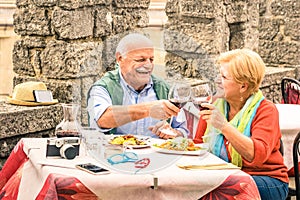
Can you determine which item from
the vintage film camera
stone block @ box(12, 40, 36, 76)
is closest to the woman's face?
the vintage film camera

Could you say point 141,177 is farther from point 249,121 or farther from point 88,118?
point 249,121

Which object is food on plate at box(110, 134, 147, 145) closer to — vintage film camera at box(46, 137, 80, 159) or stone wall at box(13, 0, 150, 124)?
vintage film camera at box(46, 137, 80, 159)

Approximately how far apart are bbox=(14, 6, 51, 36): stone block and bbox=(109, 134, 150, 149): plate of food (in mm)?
1683

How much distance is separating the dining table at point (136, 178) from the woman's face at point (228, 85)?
1.41 feet

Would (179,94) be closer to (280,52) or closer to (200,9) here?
(200,9)

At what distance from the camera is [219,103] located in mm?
4004

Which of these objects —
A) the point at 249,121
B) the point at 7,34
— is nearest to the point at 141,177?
the point at 249,121

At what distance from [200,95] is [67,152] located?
2.12ft

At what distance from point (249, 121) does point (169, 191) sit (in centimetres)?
79

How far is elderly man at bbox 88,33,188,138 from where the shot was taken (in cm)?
335

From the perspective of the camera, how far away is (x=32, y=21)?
5.22 metres

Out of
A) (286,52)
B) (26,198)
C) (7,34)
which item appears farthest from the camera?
(7,34)

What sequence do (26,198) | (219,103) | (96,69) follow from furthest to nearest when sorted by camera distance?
(219,103) < (96,69) < (26,198)

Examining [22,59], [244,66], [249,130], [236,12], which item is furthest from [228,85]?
[236,12]
